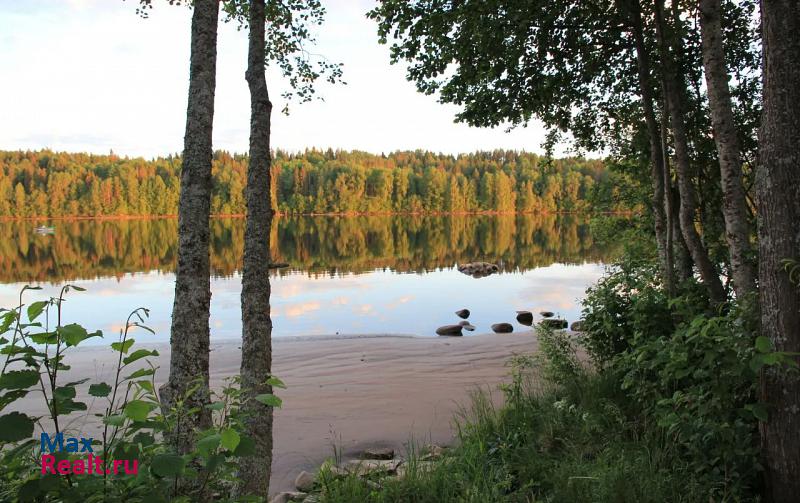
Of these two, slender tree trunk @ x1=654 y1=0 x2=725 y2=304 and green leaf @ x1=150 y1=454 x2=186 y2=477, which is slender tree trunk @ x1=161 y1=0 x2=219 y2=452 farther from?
slender tree trunk @ x1=654 y1=0 x2=725 y2=304

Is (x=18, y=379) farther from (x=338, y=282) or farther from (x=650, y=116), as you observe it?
(x=338, y=282)

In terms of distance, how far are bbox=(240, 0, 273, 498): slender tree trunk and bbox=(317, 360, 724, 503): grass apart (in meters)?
0.74

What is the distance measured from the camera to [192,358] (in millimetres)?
3986

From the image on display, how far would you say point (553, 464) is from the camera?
482 cm

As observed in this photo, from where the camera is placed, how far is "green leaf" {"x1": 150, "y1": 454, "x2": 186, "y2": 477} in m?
1.93

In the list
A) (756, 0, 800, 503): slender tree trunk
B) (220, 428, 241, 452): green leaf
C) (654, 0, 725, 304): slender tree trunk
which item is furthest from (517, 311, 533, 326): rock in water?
(220, 428, 241, 452): green leaf

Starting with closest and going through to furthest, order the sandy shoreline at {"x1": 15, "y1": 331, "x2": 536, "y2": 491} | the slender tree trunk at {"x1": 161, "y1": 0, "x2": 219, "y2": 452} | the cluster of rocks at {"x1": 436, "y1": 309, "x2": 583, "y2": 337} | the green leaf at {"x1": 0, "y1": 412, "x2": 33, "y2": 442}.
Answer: the green leaf at {"x1": 0, "y1": 412, "x2": 33, "y2": 442}
the slender tree trunk at {"x1": 161, "y1": 0, "x2": 219, "y2": 452}
the sandy shoreline at {"x1": 15, "y1": 331, "x2": 536, "y2": 491}
the cluster of rocks at {"x1": 436, "y1": 309, "x2": 583, "y2": 337}

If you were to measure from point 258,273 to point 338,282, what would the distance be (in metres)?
22.8

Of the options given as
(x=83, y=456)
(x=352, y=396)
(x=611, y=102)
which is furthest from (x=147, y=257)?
(x=83, y=456)

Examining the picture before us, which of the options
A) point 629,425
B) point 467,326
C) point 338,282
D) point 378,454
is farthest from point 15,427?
point 338,282

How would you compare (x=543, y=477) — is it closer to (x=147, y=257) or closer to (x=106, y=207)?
(x=147, y=257)

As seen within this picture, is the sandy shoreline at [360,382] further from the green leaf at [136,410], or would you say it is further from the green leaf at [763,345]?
the green leaf at [763,345]

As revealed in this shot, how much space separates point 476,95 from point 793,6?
15.4ft

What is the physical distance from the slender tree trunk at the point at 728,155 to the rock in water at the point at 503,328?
1164 cm
